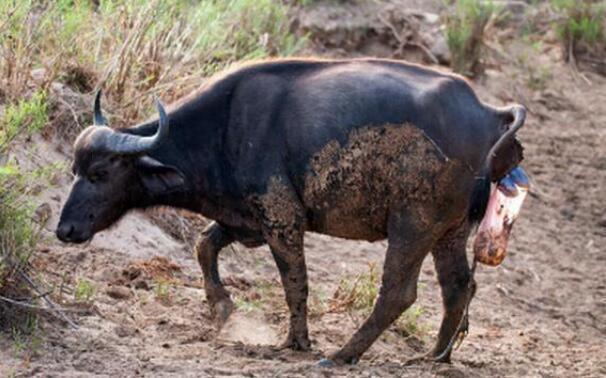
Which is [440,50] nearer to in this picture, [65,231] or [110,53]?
[110,53]

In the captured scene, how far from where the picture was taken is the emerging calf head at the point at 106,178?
7977mm

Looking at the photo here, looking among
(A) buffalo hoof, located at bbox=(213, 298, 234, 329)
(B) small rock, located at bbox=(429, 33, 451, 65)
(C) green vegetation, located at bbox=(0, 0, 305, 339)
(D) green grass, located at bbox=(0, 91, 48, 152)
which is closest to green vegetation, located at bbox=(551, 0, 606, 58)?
(B) small rock, located at bbox=(429, 33, 451, 65)

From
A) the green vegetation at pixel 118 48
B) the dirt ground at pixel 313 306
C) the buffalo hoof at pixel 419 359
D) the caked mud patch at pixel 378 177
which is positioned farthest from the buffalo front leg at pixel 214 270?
the green vegetation at pixel 118 48

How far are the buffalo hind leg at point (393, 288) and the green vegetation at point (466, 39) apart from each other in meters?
7.07

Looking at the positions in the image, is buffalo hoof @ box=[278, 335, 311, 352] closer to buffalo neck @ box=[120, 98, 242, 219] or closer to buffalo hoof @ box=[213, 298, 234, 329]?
buffalo hoof @ box=[213, 298, 234, 329]

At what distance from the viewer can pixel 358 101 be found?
787 centimetres

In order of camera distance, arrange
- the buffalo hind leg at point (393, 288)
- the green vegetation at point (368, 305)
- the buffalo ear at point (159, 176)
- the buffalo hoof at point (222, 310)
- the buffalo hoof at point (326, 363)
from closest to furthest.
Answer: the buffalo hoof at point (326, 363), the buffalo hind leg at point (393, 288), the buffalo ear at point (159, 176), the buffalo hoof at point (222, 310), the green vegetation at point (368, 305)

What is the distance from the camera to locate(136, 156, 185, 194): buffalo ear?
8.09 metres

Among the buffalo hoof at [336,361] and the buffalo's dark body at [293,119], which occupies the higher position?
the buffalo's dark body at [293,119]

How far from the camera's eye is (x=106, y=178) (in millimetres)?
8062

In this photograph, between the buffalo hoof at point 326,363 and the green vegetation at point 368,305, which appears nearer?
the buffalo hoof at point 326,363

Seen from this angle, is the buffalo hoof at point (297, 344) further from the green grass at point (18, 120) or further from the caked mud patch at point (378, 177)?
the green grass at point (18, 120)

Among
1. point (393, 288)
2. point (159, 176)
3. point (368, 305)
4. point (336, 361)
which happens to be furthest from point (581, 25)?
point (336, 361)

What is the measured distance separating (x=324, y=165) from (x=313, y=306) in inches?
63.4
